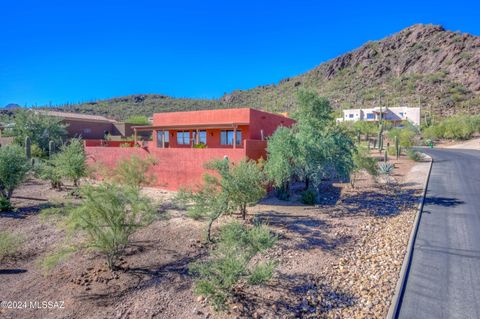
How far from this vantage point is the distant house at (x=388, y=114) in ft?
222

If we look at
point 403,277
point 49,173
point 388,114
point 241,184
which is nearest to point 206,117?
point 49,173

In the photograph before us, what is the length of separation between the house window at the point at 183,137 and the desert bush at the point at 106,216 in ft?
54.9

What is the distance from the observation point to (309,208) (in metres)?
15.3

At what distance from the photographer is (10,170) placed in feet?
49.4

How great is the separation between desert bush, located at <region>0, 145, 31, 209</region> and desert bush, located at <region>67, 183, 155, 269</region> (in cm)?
886

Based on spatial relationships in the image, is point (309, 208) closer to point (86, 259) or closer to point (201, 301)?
point (201, 301)

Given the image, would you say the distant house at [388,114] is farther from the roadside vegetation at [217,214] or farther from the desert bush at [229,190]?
the desert bush at [229,190]

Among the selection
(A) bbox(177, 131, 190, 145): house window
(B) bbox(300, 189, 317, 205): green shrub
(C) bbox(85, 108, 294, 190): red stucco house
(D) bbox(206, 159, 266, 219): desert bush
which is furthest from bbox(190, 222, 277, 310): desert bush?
(A) bbox(177, 131, 190, 145): house window

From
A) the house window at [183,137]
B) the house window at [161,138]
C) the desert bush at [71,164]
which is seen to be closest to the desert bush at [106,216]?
the desert bush at [71,164]

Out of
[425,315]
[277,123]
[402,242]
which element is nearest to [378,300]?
[425,315]

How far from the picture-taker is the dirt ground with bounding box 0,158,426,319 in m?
7.28

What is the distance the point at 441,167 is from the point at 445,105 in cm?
5771

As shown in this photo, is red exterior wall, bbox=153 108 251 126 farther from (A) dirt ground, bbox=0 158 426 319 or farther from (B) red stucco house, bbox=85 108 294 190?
(A) dirt ground, bbox=0 158 426 319

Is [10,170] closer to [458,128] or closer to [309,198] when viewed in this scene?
[309,198]
